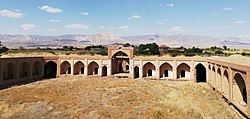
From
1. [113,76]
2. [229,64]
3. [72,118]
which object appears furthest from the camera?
[113,76]

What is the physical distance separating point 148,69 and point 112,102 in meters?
16.7

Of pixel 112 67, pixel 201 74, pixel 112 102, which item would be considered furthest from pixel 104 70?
pixel 112 102

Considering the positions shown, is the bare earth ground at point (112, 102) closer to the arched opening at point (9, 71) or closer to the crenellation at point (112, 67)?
the crenellation at point (112, 67)

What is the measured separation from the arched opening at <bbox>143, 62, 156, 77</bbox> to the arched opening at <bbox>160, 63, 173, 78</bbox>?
4.17 ft

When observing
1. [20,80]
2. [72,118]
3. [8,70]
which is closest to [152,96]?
[72,118]

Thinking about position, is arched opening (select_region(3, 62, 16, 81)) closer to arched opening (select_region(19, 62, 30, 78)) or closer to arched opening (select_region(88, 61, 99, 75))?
arched opening (select_region(19, 62, 30, 78))

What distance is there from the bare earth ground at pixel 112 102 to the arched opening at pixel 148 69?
26.0 feet

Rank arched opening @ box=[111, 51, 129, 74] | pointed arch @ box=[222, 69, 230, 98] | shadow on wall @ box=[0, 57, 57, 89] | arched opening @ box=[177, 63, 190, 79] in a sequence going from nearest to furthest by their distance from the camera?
pointed arch @ box=[222, 69, 230, 98] → shadow on wall @ box=[0, 57, 57, 89] → arched opening @ box=[177, 63, 190, 79] → arched opening @ box=[111, 51, 129, 74]

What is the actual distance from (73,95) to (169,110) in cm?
1044

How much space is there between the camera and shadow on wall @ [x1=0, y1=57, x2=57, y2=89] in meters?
29.5

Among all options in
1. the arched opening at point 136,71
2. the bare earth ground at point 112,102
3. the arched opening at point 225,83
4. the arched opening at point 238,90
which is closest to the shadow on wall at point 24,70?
the bare earth ground at point 112,102

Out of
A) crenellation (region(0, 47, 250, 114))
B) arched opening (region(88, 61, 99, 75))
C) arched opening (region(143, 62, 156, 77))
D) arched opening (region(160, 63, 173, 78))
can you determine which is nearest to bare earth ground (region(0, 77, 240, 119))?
crenellation (region(0, 47, 250, 114))

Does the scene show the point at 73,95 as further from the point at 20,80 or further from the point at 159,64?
the point at 159,64

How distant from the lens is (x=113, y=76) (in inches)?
1448
